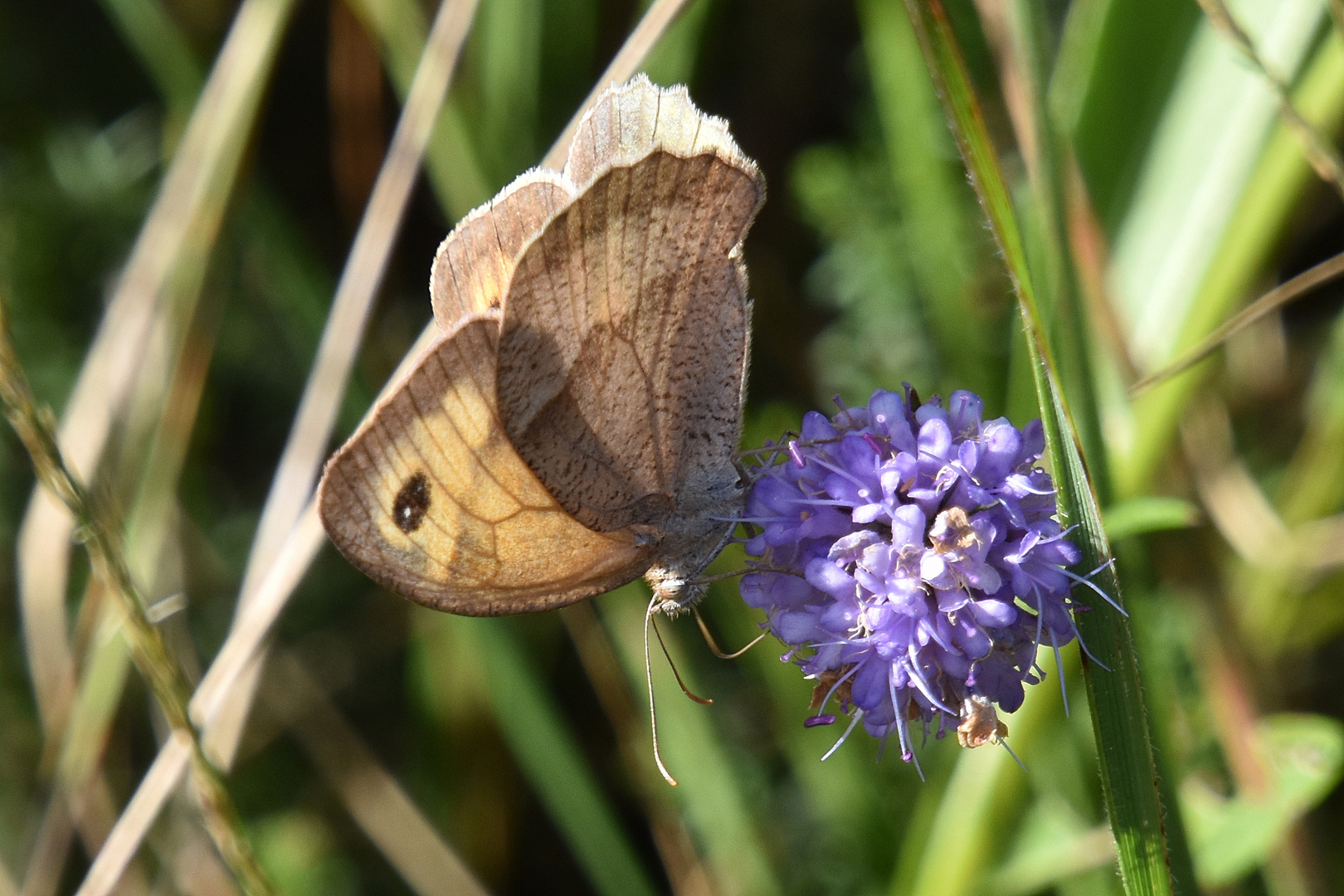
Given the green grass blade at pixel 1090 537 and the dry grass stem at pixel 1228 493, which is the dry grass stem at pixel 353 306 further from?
the dry grass stem at pixel 1228 493


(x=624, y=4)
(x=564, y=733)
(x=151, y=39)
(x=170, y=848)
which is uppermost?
(x=151, y=39)

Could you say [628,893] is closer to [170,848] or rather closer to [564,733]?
[564,733]

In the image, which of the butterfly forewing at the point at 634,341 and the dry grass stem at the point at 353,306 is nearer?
the butterfly forewing at the point at 634,341

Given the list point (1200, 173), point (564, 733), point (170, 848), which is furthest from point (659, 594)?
point (170, 848)

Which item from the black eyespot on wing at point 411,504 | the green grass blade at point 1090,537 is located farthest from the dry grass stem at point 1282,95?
the black eyespot on wing at point 411,504

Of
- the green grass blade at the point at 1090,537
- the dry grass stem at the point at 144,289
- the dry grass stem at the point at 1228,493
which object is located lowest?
the dry grass stem at the point at 1228,493

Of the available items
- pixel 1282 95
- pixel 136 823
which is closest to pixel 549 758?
pixel 136 823
